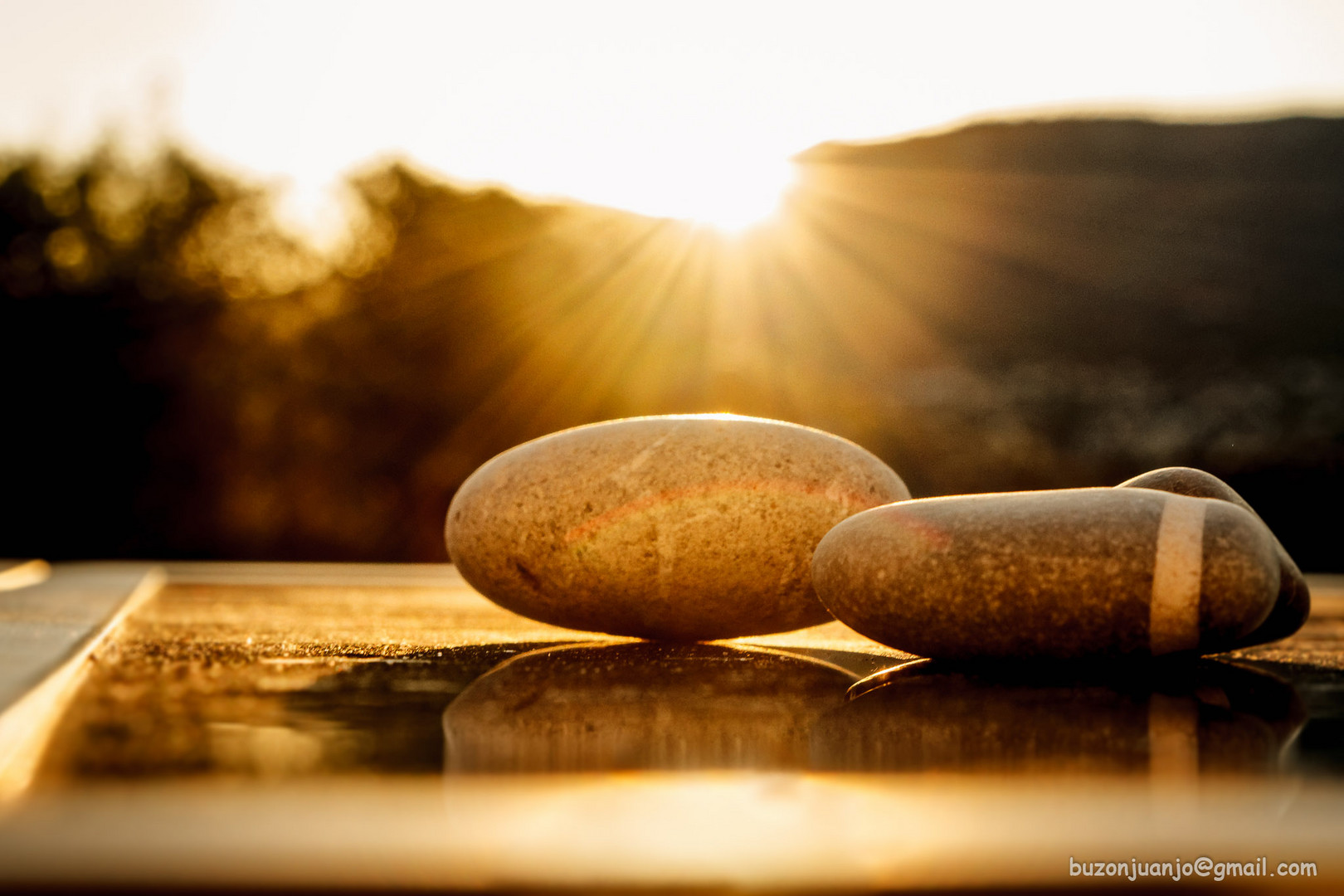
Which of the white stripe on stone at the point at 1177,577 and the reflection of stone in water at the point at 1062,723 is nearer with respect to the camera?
the reflection of stone in water at the point at 1062,723

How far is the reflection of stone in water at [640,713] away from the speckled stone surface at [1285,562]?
134cm

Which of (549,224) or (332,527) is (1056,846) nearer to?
(332,527)

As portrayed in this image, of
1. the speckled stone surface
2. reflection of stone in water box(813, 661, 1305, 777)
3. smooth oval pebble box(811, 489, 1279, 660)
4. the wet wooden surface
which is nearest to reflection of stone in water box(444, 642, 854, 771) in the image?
the wet wooden surface

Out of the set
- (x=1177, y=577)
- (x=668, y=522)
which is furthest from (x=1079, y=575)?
(x=668, y=522)

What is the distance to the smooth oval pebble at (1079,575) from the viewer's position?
9.62 ft

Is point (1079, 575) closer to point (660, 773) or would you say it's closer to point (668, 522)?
point (668, 522)

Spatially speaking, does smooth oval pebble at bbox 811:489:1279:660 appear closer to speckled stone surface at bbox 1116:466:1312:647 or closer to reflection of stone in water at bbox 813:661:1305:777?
reflection of stone in water at bbox 813:661:1305:777

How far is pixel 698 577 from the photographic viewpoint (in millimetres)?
3881

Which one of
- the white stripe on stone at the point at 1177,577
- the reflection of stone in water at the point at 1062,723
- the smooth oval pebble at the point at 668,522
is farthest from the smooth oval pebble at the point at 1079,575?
the smooth oval pebble at the point at 668,522

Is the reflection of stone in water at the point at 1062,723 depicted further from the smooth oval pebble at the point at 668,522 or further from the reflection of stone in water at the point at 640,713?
the smooth oval pebble at the point at 668,522

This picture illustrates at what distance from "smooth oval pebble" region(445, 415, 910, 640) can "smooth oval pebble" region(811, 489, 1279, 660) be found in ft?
2.55

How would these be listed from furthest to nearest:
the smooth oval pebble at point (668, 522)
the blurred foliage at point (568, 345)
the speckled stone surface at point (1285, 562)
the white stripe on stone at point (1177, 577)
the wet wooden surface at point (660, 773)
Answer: the blurred foliage at point (568, 345) < the smooth oval pebble at point (668, 522) < the speckled stone surface at point (1285, 562) < the white stripe on stone at point (1177, 577) < the wet wooden surface at point (660, 773)

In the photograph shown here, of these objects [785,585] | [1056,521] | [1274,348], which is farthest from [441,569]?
[1274,348]

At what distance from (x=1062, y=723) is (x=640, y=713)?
848mm
